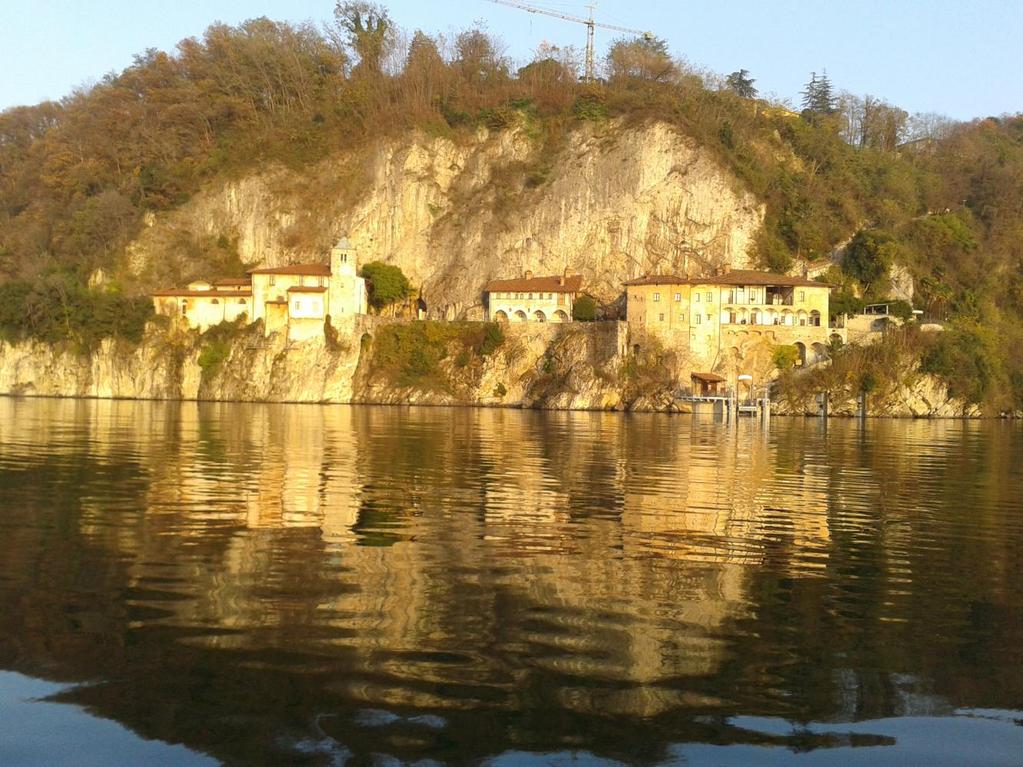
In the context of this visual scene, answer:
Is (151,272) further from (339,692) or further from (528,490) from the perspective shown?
(339,692)

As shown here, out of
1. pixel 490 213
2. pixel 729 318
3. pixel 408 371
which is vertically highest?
pixel 490 213

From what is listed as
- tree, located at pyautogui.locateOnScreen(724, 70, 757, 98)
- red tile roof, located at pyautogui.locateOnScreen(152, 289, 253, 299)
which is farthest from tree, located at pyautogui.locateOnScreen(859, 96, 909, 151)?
red tile roof, located at pyautogui.locateOnScreen(152, 289, 253, 299)

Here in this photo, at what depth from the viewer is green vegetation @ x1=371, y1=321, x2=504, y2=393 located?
262 ft

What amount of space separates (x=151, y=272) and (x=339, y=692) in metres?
86.3

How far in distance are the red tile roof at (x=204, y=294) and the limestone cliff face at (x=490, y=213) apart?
6.57 metres

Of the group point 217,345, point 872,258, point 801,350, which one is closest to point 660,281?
point 801,350

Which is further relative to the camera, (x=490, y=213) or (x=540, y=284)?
(x=490, y=213)

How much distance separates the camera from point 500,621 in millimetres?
11492

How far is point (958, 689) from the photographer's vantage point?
9.80m

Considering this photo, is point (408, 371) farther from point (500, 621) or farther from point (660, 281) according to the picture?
point (500, 621)

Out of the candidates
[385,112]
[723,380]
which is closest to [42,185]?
[385,112]

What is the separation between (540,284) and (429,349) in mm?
11372

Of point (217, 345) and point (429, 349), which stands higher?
point (217, 345)

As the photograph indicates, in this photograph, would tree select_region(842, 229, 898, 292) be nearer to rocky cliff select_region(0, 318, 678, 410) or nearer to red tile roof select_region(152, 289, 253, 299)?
rocky cliff select_region(0, 318, 678, 410)
